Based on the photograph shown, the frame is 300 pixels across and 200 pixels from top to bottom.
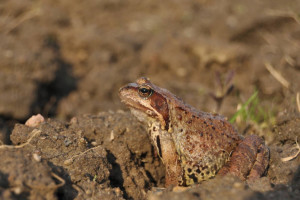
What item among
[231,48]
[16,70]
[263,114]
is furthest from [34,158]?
[231,48]

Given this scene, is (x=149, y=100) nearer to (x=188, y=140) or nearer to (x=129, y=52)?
(x=188, y=140)

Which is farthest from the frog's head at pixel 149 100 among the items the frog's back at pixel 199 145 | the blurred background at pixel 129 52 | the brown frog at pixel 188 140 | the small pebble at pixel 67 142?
the blurred background at pixel 129 52

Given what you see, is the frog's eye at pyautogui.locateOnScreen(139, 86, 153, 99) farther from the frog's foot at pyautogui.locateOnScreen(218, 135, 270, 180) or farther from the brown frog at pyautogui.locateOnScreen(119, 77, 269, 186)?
the frog's foot at pyautogui.locateOnScreen(218, 135, 270, 180)

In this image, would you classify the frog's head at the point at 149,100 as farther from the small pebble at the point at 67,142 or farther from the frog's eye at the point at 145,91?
the small pebble at the point at 67,142

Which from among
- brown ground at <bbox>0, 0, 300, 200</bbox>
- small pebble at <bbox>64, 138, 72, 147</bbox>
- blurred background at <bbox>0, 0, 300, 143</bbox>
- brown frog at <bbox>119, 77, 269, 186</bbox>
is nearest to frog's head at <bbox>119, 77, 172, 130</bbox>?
brown frog at <bbox>119, 77, 269, 186</bbox>

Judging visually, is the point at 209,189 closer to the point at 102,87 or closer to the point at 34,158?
the point at 34,158

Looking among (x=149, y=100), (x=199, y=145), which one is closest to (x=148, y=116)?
(x=149, y=100)
